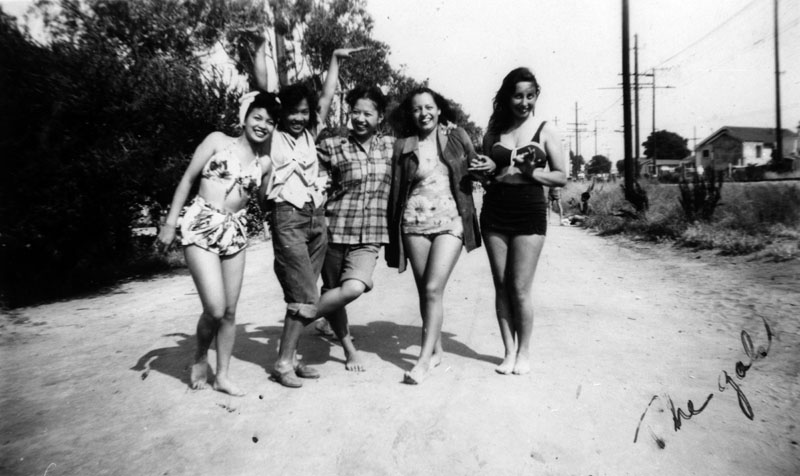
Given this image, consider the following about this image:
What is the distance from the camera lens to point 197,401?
10.8ft

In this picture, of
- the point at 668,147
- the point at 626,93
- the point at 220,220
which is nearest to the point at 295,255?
the point at 220,220

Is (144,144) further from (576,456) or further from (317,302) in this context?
(576,456)

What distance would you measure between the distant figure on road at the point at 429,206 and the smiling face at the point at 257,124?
89 centimetres

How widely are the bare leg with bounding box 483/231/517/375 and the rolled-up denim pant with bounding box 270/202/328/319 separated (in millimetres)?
1209

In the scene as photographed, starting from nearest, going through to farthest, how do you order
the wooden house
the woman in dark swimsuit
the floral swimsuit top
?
the floral swimsuit top → the woman in dark swimsuit → the wooden house

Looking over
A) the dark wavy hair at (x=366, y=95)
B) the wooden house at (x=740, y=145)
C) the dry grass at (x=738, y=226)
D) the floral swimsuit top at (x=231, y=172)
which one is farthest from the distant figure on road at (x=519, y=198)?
the wooden house at (x=740, y=145)

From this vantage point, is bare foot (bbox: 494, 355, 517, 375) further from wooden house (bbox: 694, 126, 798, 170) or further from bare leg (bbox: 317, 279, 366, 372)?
wooden house (bbox: 694, 126, 798, 170)

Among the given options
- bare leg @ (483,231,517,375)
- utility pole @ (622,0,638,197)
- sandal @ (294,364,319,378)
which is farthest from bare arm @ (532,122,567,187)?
utility pole @ (622,0,638,197)

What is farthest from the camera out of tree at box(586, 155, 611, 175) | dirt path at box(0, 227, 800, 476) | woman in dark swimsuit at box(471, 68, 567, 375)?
tree at box(586, 155, 611, 175)

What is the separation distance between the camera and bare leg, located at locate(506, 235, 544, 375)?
3545 mm

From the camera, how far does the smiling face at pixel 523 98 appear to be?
354 cm

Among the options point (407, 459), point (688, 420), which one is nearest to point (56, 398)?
point (407, 459)

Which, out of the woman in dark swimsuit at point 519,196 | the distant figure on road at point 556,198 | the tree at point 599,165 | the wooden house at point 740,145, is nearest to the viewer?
the woman in dark swimsuit at point 519,196

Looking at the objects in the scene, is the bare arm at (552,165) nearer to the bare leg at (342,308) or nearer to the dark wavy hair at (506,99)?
the dark wavy hair at (506,99)
